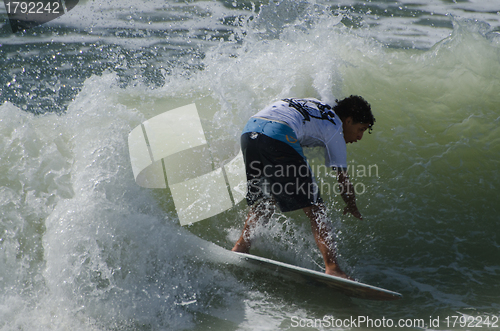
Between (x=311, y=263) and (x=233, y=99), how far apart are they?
6.76 ft

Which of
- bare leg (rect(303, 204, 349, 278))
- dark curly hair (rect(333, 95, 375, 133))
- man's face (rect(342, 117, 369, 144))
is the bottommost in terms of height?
bare leg (rect(303, 204, 349, 278))

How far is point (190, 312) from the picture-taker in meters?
2.69

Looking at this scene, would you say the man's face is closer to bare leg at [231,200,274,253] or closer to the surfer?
the surfer

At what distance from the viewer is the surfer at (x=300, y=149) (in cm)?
274

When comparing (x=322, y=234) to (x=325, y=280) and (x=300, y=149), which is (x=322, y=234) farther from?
(x=300, y=149)

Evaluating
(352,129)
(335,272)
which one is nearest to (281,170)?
(352,129)

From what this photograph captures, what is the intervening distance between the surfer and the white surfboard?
10 centimetres

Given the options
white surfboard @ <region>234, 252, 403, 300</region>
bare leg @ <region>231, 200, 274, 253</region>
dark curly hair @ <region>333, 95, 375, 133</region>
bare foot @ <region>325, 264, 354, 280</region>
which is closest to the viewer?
white surfboard @ <region>234, 252, 403, 300</region>

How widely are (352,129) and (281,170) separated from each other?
0.68 m

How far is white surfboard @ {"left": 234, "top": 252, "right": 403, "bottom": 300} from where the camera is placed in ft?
8.29

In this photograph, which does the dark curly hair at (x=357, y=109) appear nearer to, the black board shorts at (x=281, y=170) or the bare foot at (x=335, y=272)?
the black board shorts at (x=281, y=170)

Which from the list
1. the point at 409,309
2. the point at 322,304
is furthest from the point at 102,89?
the point at 409,309

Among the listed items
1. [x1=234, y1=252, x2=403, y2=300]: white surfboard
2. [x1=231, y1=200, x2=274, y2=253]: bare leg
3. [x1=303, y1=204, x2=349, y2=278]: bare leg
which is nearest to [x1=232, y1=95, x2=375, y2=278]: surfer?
[x1=303, y1=204, x2=349, y2=278]: bare leg

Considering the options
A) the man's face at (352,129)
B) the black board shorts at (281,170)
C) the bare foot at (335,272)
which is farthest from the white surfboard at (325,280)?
the man's face at (352,129)
